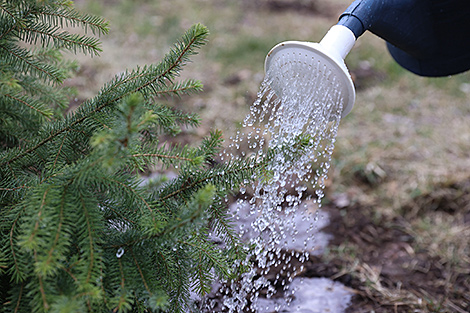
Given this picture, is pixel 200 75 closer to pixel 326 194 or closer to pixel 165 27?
pixel 165 27

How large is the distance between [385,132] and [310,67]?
8.90ft

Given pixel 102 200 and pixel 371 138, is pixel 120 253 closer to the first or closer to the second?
pixel 102 200

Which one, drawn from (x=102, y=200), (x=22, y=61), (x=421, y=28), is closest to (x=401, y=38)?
(x=421, y=28)

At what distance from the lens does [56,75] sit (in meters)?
1.46

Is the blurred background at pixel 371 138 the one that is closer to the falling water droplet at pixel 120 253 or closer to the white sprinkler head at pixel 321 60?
the white sprinkler head at pixel 321 60

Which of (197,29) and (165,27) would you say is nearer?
(197,29)

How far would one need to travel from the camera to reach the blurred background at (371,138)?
236cm

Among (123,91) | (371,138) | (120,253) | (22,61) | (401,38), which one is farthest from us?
(371,138)

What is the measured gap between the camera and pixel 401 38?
1710 mm

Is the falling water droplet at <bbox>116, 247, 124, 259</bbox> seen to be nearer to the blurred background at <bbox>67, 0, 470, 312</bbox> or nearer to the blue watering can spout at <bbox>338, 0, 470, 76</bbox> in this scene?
the blue watering can spout at <bbox>338, 0, 470, 76</bbox>

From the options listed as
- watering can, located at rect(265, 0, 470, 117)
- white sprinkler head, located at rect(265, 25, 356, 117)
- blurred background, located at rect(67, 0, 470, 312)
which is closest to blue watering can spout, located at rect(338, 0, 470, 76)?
watering can, located at rect(265, 0, 470, 117)

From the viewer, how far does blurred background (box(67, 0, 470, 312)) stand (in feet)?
7.75

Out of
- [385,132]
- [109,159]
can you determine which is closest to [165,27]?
[385,132]

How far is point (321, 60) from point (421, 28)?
28.9 inches
